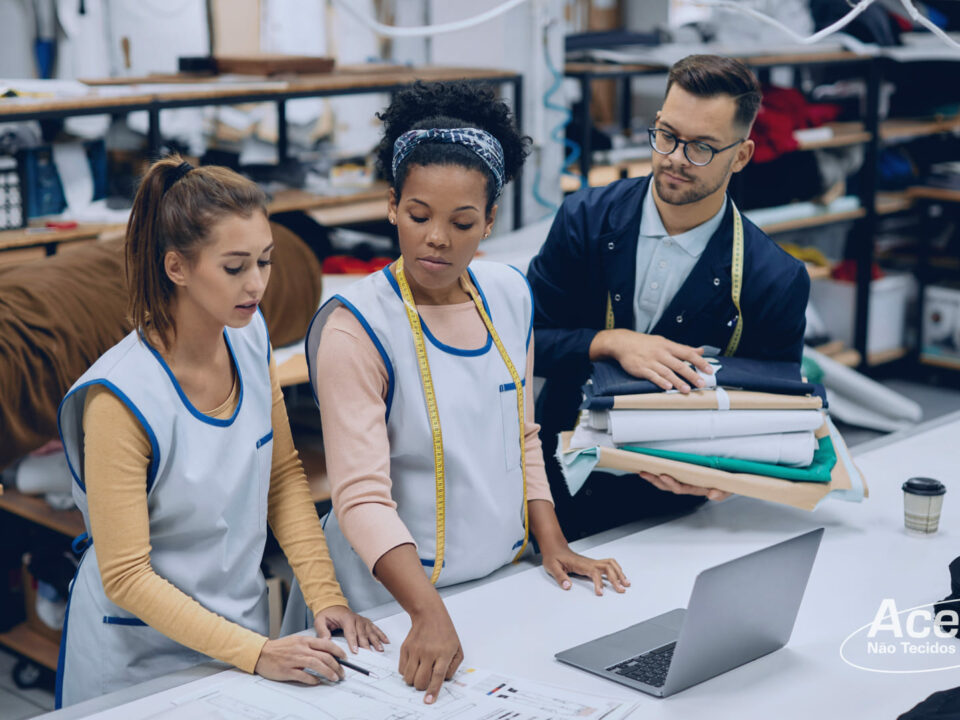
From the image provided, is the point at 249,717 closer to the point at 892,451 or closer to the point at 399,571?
the point at 399,571

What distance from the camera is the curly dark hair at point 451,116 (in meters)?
1.35

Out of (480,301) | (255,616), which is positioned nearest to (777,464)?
(480,301)

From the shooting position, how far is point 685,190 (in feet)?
5.18

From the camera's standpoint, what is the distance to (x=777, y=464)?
1561mm

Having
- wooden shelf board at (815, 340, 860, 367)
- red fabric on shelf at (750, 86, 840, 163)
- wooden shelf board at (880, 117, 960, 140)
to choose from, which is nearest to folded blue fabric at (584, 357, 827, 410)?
red fabric on shelf at (750, 86, 840, 163)

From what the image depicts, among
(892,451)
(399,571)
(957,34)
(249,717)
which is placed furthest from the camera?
(957,34)

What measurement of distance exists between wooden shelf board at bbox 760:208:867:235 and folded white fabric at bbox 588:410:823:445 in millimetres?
2716

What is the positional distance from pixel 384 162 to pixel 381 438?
377 millimetres

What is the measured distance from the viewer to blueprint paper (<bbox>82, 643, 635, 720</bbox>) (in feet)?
3.62

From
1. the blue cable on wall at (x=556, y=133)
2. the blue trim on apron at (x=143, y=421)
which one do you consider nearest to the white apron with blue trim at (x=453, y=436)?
the blue trim on apron at (x=143, y=421)

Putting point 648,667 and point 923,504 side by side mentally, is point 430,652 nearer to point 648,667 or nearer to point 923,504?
point 648,667

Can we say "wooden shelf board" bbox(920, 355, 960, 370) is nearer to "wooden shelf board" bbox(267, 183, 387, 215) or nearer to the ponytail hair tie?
"wooden shelf board" bbox(267, 183, 387, 215)

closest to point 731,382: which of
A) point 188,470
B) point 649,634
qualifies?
point 649,634

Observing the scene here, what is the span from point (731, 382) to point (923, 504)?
34 centimetres
